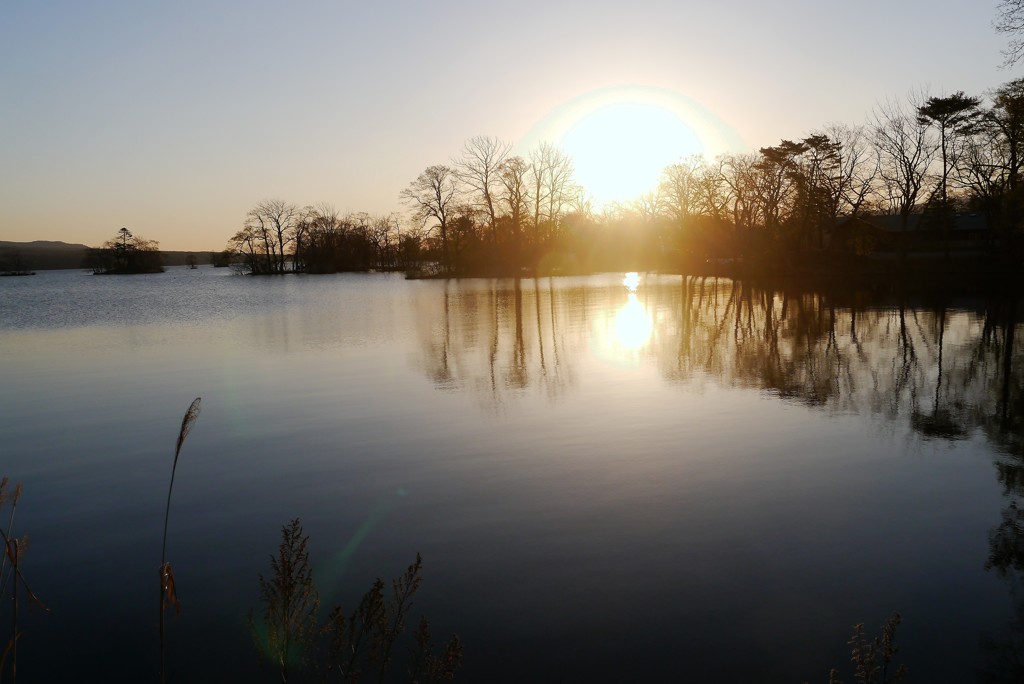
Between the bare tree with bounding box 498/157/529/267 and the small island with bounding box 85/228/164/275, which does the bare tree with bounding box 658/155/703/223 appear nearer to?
the bare tree with bounding box 498/157/529/267

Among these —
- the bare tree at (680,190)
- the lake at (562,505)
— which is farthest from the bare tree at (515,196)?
the lake at (562,505)

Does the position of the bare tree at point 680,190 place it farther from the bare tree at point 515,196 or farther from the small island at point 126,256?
the small island at point 126,256

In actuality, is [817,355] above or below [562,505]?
above

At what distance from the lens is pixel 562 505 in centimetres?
787

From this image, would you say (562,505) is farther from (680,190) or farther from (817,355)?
(680,190)

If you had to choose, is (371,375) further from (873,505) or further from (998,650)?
(998,650)

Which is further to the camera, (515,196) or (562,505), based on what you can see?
(515,196)

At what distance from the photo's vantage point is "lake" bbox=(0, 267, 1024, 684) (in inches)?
207

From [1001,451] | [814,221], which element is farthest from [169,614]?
[814,221]

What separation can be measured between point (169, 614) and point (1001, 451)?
35.5 ft

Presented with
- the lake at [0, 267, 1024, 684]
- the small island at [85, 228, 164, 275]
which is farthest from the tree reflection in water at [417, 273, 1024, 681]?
the small island at [85, 228, 164, 275]

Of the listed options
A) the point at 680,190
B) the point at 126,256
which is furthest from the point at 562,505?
the point at 126,256

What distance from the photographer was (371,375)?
→ 1703cm

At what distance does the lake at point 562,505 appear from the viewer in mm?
5246
